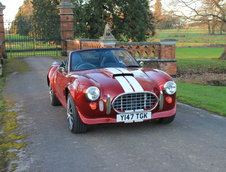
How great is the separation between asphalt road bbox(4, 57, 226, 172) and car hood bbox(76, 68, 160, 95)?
77 centimetres

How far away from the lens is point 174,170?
3.83 m

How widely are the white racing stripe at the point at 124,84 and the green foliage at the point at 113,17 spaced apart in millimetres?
22635

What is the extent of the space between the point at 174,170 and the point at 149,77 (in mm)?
2126

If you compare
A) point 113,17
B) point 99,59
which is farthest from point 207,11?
point 99,59

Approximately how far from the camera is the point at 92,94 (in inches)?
200

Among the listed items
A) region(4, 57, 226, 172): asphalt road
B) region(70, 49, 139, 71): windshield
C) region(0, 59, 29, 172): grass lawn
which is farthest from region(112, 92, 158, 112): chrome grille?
region(0, 59, 29, 172): grass lawn

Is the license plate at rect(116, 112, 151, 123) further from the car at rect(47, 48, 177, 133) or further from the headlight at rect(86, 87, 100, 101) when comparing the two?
the headlight at rect(86, 87, 100, 101)

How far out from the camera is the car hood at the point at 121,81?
5109 millimetres

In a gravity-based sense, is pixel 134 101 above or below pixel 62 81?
below

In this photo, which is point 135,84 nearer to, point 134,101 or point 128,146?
point 134,101

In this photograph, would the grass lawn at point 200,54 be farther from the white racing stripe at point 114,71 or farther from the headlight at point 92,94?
the headlight at point 92,94

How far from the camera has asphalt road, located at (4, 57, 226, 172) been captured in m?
4.02

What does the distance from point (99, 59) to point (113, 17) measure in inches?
894

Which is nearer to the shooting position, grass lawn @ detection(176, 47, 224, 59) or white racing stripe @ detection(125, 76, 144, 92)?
white racing stripe @ detection(125, 76, 144, 92)
